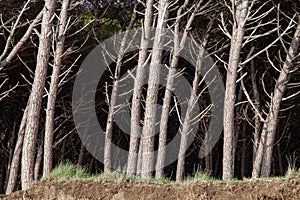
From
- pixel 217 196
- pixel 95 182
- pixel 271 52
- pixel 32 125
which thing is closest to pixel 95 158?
pixel 271 52

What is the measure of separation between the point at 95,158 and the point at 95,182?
14.4 metres

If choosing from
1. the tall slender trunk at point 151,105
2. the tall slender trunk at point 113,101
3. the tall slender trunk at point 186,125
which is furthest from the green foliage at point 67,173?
the tall slender trunk at point 186,125

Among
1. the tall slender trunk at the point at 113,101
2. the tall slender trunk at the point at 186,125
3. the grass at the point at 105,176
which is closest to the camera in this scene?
the grass at the point at 105,176

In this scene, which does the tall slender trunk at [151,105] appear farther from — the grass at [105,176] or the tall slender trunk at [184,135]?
the tall slender trunk at [184,135]

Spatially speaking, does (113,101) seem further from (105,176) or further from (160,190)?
(160,190)

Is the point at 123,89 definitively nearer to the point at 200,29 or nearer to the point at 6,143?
the point at 200,29

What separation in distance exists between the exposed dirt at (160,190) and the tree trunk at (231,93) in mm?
2627

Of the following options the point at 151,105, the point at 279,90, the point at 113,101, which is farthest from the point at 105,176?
the point at 113,101

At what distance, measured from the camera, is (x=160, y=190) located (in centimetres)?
868

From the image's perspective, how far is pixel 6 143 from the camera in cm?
2305

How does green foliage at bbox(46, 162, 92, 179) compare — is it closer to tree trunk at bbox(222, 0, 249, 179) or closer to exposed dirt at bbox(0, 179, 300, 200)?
exposed dirt at bbox(0, 179, 300, 200)

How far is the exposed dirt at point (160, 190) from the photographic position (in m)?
7.61

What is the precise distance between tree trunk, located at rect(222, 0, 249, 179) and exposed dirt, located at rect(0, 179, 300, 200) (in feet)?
8.62

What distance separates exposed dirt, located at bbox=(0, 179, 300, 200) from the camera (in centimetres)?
761
